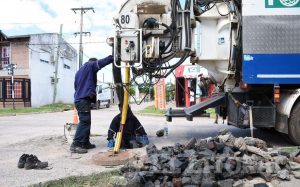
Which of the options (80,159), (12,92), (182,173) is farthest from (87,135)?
(12,92)

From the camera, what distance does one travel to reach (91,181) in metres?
5.68

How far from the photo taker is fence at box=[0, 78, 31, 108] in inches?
1342

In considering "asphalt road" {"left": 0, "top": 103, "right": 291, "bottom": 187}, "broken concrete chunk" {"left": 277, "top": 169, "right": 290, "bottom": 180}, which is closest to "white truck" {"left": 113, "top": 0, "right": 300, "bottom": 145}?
"asphalt road" {"left": 0, "top": 103, "right": 291, "bottom": 187}

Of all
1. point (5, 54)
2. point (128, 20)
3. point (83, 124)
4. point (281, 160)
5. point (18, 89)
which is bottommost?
point (281, 160)

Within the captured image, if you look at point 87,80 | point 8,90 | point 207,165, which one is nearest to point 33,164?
point 87,80

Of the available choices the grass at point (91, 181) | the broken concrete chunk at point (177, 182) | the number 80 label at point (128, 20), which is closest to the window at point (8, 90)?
the number 80 label at point (128, 20)

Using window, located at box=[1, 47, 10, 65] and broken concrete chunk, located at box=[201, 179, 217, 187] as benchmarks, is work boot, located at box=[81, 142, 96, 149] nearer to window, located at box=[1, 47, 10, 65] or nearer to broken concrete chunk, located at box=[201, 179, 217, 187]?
broken concrete chunk, located at box=[201, 179, 217, 187]

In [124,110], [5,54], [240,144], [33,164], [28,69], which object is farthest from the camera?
[5,54]

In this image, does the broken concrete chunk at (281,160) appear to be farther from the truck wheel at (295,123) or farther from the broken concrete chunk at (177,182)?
the truck wheel at (295,123)

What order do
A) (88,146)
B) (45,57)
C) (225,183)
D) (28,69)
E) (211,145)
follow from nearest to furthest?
(225,183) → (211,145) → (88,146) → (28,69) → (45,57)

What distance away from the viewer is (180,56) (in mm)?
8188

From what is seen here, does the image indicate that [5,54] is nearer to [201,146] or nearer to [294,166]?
[201,146]

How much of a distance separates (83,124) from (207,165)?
3.56 meters

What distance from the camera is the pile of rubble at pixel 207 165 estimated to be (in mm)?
5184
